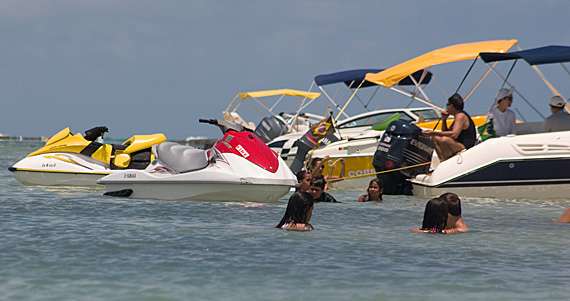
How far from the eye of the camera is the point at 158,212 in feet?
30.6

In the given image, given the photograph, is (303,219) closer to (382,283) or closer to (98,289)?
(382,283)

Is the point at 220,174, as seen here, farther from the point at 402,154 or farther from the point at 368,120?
the point at 368,120

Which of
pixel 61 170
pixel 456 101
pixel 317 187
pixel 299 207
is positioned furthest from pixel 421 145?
pixel 61 170

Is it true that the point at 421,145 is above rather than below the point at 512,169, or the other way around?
above

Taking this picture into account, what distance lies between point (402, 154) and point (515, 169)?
206cm

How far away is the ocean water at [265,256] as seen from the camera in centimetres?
487

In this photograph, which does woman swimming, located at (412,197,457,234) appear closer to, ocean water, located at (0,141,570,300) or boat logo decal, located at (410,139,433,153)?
ocean water, located at (0,141,570,300)

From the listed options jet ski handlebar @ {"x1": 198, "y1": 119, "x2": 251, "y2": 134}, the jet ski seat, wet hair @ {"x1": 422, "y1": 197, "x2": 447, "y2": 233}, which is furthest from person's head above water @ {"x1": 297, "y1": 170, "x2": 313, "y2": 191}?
wet hair @ {"x1": 422, "y1": 197, "x2": 447, "y2": 233}

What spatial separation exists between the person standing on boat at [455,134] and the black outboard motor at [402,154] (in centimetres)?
40

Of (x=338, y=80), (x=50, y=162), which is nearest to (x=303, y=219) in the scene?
(x=50, y=162)

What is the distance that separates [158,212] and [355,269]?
14.3ft

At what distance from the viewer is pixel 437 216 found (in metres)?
7.59

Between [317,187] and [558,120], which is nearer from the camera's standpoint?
[317,187]

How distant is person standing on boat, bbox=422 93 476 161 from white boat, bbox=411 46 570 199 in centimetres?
43
